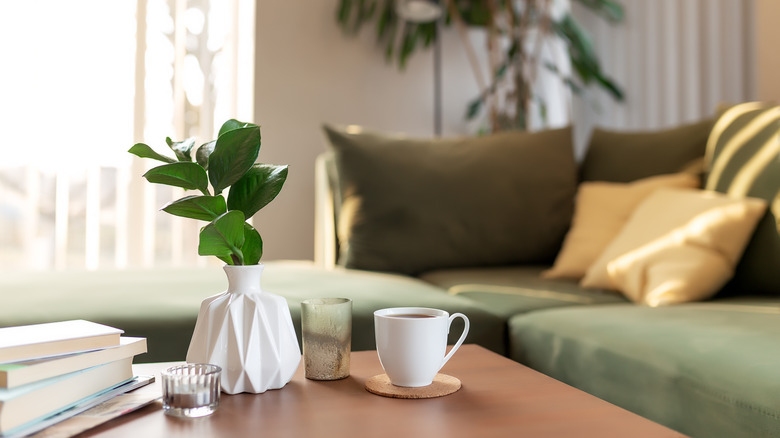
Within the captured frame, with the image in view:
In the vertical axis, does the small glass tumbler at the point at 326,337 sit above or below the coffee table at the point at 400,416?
above

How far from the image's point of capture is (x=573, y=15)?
339 cm

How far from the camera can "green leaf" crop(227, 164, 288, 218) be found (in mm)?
752

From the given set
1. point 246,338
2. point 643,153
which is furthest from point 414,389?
point 643,153

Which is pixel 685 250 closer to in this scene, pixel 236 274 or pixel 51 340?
pixel 236 274

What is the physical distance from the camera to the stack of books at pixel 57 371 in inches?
22.6

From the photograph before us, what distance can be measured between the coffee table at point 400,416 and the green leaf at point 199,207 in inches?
8.0

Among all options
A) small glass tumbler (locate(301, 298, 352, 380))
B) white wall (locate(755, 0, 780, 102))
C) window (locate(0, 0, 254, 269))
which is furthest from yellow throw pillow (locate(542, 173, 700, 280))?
window (locate(0, 0, 254, 269))

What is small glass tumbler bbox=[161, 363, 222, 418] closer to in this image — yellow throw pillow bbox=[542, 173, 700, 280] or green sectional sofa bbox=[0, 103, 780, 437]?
green sectional sofa bbox=[0, 103, 780, 437]

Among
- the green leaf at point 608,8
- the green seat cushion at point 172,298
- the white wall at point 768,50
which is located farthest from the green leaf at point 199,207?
the green leaf at point 608,8

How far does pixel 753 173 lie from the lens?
Result: 1587mm

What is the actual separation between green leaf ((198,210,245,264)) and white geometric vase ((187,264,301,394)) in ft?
0.10

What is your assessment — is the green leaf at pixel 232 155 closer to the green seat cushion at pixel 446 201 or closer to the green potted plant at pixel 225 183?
the green potted plant at pixel 225 183

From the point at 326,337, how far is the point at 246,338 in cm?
11

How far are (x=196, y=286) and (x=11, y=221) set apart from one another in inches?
67.6
